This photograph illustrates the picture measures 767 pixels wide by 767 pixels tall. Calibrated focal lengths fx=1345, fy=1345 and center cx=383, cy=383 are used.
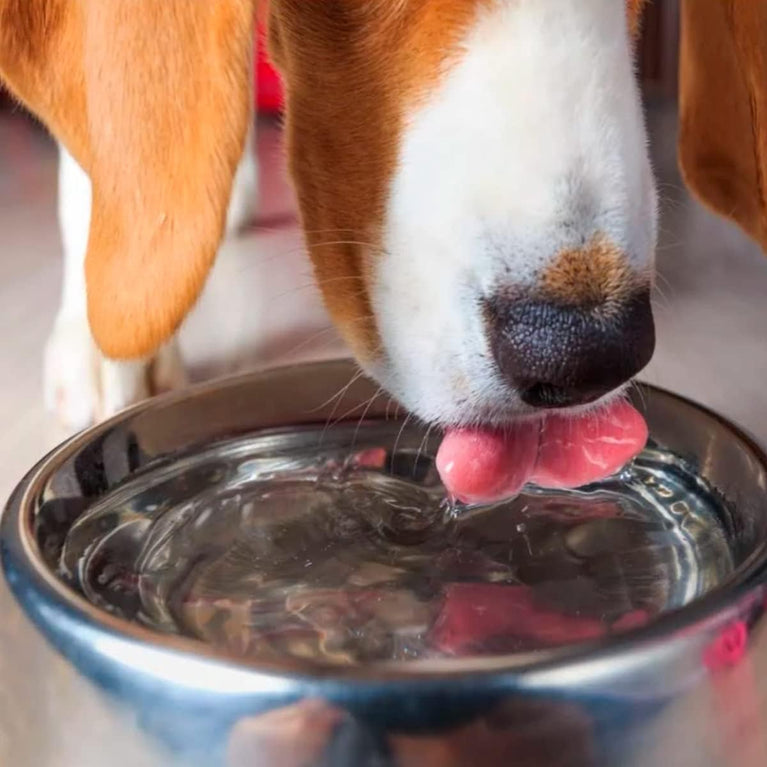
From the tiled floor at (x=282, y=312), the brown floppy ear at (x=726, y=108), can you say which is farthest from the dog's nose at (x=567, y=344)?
the brown floppy ear at (x=726, y=108)

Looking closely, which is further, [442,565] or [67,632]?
[442,565]

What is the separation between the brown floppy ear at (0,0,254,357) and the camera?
32.8 inches

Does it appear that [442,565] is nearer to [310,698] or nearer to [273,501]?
Result: [273,501]

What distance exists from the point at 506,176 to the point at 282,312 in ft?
2.64

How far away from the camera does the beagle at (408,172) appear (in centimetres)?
74

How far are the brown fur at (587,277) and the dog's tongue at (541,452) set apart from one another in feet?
0.43

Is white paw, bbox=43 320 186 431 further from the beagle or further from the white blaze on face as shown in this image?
the white blaze on face

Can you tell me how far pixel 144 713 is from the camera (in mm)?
611

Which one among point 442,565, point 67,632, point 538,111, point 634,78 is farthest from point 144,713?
point 634,78

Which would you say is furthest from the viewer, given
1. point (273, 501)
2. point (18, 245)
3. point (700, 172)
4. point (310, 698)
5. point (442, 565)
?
point (18, 245)

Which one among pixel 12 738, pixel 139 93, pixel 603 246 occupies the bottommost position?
pixel 12 738

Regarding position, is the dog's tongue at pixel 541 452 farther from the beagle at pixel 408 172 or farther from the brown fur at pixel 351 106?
the brown fur at pixel 351 106

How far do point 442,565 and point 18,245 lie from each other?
1280mm

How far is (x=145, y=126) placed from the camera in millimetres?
870
